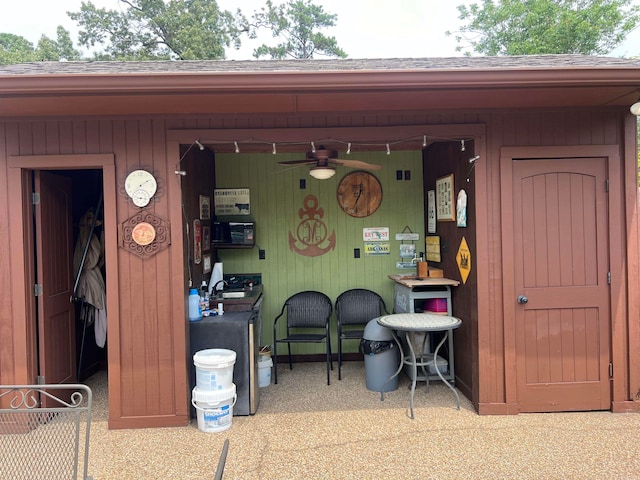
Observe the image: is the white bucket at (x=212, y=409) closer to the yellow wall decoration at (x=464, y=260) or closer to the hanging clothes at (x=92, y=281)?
the hanging clothes at (x=92, y=281)

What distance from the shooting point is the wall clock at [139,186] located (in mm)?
3154

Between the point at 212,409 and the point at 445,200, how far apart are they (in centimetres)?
278

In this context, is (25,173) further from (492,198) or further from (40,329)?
(492,198)

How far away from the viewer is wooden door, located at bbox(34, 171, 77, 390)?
10.9 feet

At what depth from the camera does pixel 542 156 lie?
3.24 metres

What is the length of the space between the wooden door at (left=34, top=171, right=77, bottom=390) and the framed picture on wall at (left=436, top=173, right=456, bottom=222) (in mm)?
3538

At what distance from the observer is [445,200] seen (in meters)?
3.99

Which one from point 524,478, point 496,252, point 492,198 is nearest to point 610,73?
point 492,198

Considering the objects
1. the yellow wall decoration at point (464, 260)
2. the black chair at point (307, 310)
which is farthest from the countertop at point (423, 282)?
the black chair at point (307, 310)

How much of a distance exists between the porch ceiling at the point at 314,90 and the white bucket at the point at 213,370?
188 centimetres

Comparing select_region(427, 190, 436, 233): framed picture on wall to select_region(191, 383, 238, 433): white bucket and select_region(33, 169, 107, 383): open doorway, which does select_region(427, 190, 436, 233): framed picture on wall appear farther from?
select_region(33, 169, 107, 383): open doorway

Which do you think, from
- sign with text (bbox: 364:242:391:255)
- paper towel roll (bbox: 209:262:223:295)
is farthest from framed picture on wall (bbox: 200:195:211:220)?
sign with text (bbox: 364:242:391:255)

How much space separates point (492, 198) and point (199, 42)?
11928mm

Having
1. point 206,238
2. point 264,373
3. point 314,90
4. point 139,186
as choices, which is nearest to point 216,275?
point 206,238
